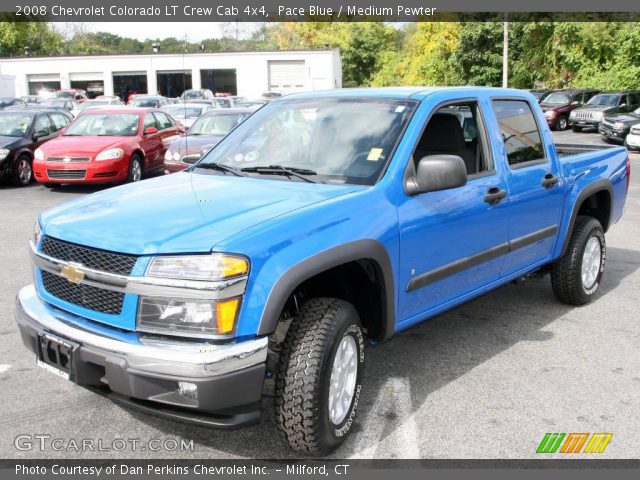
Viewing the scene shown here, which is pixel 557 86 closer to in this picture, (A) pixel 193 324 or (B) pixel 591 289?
(B) pixel 591 289

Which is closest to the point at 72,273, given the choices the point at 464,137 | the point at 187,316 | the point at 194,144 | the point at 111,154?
the point at 187,316

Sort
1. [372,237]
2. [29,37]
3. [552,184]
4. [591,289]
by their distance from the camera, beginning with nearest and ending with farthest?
1. [372,237]
2. [552,184]
3. [591,289]
4. [29,37]

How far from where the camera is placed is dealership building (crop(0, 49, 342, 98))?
178 feet

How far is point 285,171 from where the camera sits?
411 cm

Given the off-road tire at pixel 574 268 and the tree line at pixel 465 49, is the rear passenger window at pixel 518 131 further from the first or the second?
the tree line at pixel 465 49

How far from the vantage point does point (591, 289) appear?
20.0 feet

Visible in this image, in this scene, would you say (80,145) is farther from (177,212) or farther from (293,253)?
(293,253)

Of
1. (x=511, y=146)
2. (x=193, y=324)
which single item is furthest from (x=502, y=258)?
(x=193, y=324)

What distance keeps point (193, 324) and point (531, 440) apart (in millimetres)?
1934

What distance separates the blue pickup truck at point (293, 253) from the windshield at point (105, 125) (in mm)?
9620

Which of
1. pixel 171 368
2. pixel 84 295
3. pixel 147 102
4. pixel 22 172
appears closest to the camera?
pixel 171 368

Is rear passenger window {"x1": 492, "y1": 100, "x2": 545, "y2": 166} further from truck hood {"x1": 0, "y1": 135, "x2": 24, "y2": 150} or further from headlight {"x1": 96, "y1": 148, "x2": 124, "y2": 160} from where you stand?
truck hood {"x1": 0, "y1": 135, "x2": 24, "y2": 150}

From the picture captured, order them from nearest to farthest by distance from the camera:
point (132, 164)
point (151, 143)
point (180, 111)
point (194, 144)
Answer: point (194, 144) < point (132, 164) < point (151, 143) < point (180, 111)

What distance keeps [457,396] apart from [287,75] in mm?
53128
